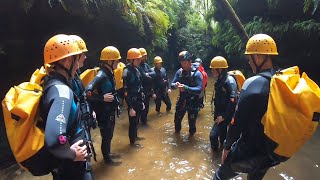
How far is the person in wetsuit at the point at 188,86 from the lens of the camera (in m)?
6.96

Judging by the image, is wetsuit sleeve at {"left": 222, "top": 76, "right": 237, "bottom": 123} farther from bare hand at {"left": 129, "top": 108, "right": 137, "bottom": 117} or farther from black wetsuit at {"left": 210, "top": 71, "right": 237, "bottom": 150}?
bare hand at {"left": 129, "top": 108, "right": 137, "bottom": 117}

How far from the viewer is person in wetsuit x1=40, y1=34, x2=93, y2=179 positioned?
95.3 inches

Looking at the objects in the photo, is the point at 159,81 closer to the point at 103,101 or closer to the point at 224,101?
the point at 224,101

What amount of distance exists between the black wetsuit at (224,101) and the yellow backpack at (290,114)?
281 cm

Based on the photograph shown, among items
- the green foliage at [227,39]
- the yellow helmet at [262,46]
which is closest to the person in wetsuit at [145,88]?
the yellow helmet at [262,46]

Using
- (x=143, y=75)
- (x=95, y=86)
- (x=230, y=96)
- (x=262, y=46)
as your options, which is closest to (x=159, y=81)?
(x=143, y=75)

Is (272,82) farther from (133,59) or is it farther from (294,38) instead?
(294,38)

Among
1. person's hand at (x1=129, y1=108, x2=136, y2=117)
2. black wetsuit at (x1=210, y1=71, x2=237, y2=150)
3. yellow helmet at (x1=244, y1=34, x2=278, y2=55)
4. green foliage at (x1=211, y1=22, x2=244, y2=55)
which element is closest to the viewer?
yellow helmet at (x1=244, y1=34, x2=278, y2=55)

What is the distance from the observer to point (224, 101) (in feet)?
20.6

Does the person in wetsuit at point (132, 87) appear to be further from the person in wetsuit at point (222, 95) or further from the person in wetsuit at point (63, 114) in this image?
the person in wetsuit at point (63, 114)

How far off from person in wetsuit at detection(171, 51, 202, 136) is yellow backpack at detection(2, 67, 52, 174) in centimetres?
452

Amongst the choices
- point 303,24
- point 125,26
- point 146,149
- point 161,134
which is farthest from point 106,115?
point 303,24

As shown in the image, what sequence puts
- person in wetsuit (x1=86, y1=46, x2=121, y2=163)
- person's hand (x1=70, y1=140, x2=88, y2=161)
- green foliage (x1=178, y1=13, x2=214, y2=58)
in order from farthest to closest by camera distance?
1. green foliage (x1=178, y1=13, x2=214, y2=58)
2. person in wetsuit (x1=86, y1=46, x2=121, y2=163)
3. person's hand (x1=70, y1=140, x2=88, y2=161)

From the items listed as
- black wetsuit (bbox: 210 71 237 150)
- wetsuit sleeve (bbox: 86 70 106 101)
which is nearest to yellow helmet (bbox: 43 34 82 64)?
wetsuit sleeve (bbox: 86 70 106 101)
